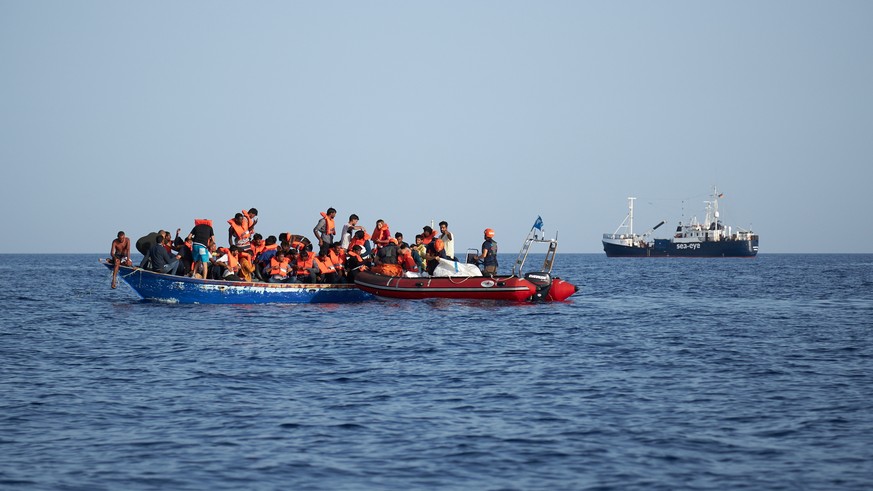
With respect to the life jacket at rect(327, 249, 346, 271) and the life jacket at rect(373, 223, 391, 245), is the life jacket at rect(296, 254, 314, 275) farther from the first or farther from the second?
the life jacket at rect(373, 223, 391, 245)

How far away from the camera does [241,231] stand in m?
28.2

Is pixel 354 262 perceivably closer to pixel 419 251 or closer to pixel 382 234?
pixel 382 234

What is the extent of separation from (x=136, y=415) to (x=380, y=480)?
14.0 feet

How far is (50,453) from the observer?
10.2m

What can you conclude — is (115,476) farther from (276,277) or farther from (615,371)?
(276,277)

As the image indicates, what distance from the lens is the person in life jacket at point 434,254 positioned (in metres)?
28.4

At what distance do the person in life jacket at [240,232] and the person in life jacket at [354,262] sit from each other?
3.04m

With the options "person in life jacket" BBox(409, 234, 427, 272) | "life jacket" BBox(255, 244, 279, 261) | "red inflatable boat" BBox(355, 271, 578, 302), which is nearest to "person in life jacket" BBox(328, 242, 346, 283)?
"red inflatable boat" BBox(355, 271, 578, 302)

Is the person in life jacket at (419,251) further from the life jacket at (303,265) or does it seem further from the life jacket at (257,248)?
the life jacket at (257,248)

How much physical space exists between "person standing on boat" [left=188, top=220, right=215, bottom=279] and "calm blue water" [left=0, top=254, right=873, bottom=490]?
2.95 meters

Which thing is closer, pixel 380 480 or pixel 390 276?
pixel 380 480

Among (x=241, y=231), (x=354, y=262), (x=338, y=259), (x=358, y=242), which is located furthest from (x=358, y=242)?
(x=241, y=231)

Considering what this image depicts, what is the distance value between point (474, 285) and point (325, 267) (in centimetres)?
454

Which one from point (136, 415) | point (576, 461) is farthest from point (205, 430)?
point (576, 461)
